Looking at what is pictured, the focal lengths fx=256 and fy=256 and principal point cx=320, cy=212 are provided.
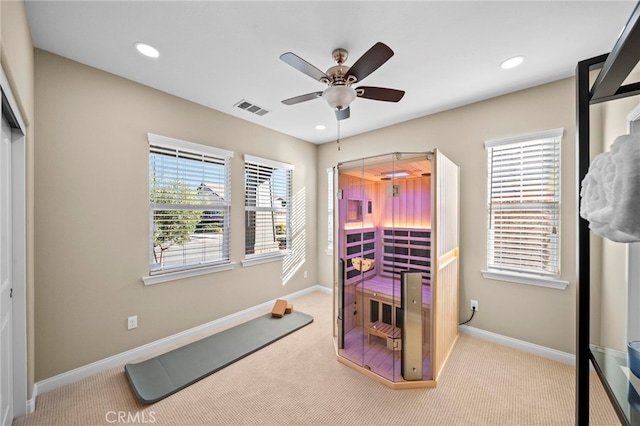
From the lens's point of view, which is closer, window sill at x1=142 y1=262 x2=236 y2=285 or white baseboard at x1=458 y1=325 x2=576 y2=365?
white baseboard at x1=458 y1=325 x2=576 y2=365

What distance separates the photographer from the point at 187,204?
289cm

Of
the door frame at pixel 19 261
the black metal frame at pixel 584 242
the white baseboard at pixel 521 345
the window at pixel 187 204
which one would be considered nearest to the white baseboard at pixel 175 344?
the white baseboard at pixel 521 345

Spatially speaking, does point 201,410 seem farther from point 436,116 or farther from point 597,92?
point 436,116

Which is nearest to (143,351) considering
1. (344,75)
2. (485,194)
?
(344,75)

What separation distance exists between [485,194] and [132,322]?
153 inches

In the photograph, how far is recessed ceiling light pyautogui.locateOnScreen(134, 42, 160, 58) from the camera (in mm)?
1994

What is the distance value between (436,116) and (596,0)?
167 cm

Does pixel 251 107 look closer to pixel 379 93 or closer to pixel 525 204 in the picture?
pixel 379 93

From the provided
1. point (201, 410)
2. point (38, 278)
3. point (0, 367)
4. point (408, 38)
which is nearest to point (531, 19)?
point (408, 38)

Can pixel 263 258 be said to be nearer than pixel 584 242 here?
No

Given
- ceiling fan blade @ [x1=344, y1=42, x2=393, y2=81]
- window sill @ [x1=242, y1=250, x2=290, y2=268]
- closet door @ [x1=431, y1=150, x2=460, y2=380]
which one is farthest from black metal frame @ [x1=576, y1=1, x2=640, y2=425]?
window sill @ [x1=242, y1=250, x2=290, y2=268]

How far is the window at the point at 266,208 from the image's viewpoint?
3.57 meters

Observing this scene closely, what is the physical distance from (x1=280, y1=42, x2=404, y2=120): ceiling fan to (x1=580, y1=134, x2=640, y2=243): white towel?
1.29 meters

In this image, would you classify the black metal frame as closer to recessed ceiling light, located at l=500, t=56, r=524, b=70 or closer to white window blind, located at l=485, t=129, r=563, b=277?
recessed ceiling light, located at l=500, t=56, r=524, b=70
